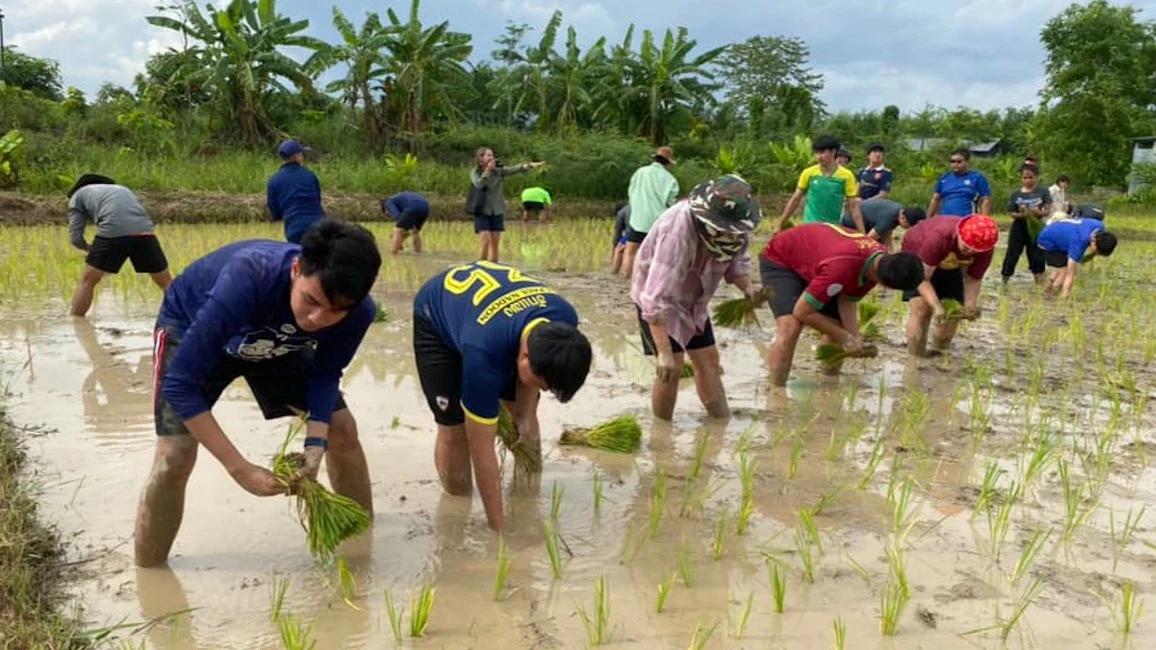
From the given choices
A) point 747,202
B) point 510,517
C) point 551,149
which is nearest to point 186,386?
point 510,517

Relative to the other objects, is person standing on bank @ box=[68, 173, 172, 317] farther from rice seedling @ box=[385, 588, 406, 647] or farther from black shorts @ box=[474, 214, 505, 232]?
rice seedling @ box=[385, 588, 406, 647]

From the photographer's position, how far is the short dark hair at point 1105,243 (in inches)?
314

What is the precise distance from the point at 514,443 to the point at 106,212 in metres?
4.11

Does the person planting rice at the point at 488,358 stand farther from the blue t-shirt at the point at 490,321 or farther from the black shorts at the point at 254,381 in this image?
the black shorts at the point at 254,381

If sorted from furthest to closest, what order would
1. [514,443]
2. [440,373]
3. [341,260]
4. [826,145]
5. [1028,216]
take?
[1028,216], [826,145], [514,443], [440,373], [341,260]

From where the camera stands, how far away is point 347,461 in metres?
3.00

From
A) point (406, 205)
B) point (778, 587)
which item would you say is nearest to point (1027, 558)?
point (778, 587)

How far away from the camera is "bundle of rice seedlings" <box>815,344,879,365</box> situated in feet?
15.9

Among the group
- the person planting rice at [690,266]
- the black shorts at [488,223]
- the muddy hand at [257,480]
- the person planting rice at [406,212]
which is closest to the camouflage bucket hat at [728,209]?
the person planting rice at [690,266]

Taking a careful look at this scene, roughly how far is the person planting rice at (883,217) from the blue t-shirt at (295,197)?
4.72m

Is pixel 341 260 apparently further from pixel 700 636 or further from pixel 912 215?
pixel 912 215

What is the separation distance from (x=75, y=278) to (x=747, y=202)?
6604mm

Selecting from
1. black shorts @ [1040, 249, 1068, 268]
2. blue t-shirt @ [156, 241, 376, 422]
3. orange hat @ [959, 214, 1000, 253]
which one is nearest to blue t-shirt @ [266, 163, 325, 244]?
blue t-shirt @ [156, 241, 376, 422]

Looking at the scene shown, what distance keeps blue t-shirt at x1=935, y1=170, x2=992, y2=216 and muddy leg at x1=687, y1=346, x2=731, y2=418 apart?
516cm
